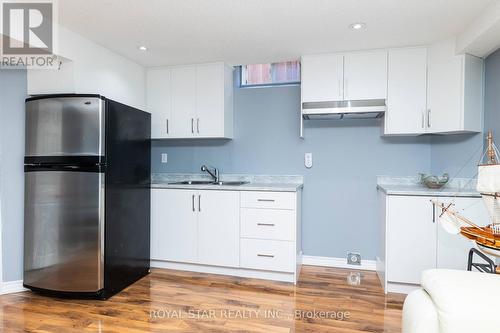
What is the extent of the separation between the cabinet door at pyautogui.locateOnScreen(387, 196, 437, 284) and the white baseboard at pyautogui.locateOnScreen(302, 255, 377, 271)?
59cm

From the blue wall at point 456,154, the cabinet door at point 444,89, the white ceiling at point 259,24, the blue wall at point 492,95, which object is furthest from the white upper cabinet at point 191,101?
the blue wall at point 492,95

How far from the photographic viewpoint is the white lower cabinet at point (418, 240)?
2.42 m

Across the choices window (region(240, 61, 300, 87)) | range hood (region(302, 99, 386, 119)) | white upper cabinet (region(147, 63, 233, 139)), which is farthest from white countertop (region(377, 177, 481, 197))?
white upper cabinet (region(147, 63, 233, 139))

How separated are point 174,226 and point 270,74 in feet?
6.78

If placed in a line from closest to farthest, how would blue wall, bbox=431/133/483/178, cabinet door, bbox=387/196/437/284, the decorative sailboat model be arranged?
the decorative sailboat model < cabinet door, bbox=387/196/437/284 < blue wall, bbox=431/133/483/178

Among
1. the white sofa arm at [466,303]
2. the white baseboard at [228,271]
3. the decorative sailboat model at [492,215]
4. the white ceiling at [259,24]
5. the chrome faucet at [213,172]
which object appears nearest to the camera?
the white sofa arm at [466,303]

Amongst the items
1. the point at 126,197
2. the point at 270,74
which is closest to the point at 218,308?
the point at 126,197

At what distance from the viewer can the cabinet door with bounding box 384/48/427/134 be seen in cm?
277

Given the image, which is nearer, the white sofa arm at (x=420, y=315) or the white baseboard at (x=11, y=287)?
the white sofa arm at (x=420, y=315)

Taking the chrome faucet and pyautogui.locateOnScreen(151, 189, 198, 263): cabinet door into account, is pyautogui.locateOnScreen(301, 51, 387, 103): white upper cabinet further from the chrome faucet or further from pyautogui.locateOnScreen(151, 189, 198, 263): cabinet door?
pyautogui.locateOnScreen(151, 189, 198, 263): cabinet door

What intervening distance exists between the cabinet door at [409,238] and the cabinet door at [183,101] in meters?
2.25

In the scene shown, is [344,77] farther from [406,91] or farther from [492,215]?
[492,215]

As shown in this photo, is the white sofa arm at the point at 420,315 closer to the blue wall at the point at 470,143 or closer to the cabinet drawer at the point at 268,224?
the cabinet drawer at the point at 268,224

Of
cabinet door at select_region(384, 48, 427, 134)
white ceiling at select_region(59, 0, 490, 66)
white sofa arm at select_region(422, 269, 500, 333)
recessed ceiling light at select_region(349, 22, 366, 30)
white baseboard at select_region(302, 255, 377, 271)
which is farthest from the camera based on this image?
white baseboard at select_region(302, 255, 377, 271)
